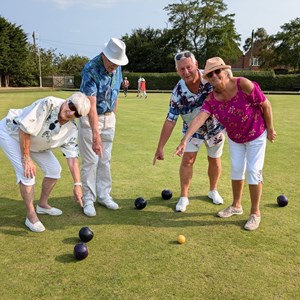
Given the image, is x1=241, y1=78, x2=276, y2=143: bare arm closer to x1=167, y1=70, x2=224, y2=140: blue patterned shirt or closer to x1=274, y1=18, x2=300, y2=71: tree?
x1=167, y1=70, x2=224, y2=140: blue patterned shirt

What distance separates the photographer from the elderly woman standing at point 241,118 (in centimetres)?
407

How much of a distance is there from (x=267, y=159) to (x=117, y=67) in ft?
14.8

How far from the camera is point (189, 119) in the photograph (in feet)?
16.0

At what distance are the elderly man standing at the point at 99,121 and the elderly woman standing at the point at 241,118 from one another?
108 centimetres

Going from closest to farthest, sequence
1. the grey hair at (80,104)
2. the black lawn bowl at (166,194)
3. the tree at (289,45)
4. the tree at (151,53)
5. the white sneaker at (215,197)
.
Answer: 1. the grey hair at (80,104)
2. the white sneaker at (215,197)
3. the black lawn bowl at (166,194)
4. the tree at (289,45)
5. the tree at (151,53)

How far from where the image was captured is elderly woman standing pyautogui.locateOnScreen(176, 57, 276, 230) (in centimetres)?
407

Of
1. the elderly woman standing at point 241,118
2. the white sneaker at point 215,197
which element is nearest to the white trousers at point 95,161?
the elderly woman standing at point 241,118

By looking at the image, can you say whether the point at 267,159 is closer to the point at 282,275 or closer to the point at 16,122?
the point at 282,275

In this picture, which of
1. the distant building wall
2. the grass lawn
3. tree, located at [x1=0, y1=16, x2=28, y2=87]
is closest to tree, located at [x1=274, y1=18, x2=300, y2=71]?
the distant building wall

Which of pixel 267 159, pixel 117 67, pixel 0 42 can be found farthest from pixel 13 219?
pixel 0 42

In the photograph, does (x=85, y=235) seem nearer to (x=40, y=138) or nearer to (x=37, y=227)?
(x=37, y=227)

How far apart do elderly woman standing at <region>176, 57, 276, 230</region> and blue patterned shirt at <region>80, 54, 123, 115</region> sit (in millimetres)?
1132

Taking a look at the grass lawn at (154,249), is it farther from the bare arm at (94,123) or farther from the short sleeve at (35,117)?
the short sleeve at (35,117)

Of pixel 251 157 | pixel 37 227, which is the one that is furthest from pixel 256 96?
pixel 37 227
